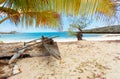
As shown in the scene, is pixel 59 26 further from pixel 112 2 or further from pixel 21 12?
pixel 112 2

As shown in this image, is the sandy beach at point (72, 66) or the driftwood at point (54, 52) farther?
the driftwood at point (54, 52)

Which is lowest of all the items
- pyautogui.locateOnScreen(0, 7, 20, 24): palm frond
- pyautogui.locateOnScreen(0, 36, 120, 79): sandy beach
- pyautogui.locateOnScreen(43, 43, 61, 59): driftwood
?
pyautogui.locateOnScreen(0, 36, 120, 79): sandy beach

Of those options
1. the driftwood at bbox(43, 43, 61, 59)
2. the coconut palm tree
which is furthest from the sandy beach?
the coconut palm tree

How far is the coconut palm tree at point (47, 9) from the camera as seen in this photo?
3.75 metres

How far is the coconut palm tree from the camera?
3752 mm

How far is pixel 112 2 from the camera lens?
3.81 m

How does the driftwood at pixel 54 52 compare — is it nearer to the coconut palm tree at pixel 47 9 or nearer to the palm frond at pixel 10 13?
the coconut palm tree at pixel 47 9

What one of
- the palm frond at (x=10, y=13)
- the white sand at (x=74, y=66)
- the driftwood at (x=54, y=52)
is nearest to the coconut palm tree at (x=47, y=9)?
the palm frond at (x=10, y=13)

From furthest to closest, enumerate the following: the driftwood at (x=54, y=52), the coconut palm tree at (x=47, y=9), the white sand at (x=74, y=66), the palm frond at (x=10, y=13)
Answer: the driftwood at (x=54, y=52)
the white sand at (x=74, y=66)
the palm frond at (x=10, y=13)
the coconut palm tree at (x=47, y=9)

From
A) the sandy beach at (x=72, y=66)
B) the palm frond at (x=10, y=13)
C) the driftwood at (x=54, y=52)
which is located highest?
the palm frond at (x=10, y=13)

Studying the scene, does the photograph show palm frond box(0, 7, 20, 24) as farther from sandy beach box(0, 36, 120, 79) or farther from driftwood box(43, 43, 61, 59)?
driftwood box(43, 43, 61, 59)

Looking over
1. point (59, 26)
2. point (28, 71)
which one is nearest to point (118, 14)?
point (59, 26)

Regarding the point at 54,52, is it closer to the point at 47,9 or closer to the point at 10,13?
the point at 10,13

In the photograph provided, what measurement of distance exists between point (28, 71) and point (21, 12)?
5.11ft
